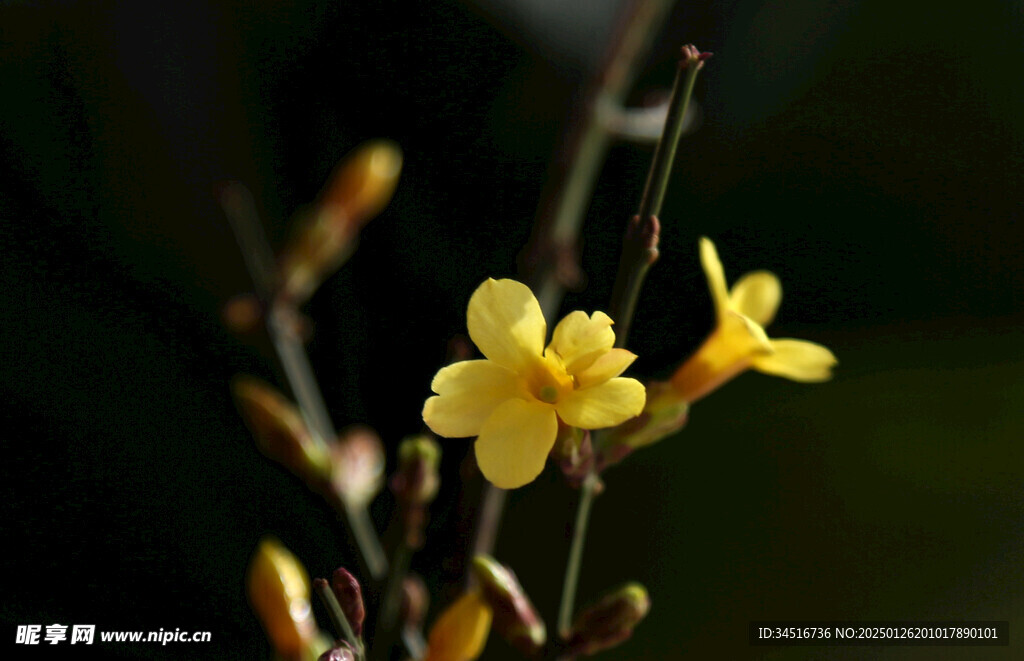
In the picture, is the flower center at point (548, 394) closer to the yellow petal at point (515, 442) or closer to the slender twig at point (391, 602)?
the yellow petal at point (515, 442)

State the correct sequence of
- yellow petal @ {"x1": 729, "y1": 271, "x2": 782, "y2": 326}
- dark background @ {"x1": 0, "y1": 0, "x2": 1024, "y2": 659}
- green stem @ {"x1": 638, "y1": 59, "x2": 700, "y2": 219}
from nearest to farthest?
green stem @ {"x1": 638, "y1": 59, "x2": 700, "y2": 219}
yellow petal @ {"x1": 729, "y1": 271, "x2": 782, "y2": 326}
dark background @ {"x1": 0, "y1": 0, "x2": 1024, "y2": 659}

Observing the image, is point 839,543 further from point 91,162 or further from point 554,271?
point 91,162

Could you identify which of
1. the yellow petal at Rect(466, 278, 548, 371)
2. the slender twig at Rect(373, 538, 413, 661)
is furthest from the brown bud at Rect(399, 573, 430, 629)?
the yellow petal at Rect(466, 278, 548, 371)

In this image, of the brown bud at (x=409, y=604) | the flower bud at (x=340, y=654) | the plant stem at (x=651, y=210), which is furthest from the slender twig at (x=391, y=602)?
the plant stem at (x=651, y=210)

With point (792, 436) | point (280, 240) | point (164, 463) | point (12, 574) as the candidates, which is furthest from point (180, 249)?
point (792, 436)

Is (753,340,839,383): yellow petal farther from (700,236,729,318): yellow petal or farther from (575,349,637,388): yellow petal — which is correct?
(575,349,637,388): yellow petal

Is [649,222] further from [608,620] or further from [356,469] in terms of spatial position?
[356,469]
